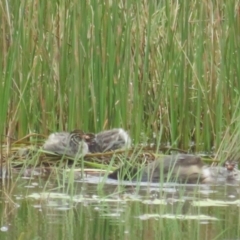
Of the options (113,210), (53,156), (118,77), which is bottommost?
(113,210)

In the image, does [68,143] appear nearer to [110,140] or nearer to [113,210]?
[110,140]

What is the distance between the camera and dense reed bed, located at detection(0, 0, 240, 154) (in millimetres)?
5938

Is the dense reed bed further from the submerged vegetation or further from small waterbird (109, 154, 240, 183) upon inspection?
small waterbird (109, 154, 240, 183)

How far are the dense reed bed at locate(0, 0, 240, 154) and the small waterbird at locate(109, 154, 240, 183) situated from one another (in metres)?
0.54

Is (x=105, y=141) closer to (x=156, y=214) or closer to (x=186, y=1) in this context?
(x=186, y=1)

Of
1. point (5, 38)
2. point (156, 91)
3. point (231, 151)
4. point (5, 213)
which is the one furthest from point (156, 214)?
point (156, 91)

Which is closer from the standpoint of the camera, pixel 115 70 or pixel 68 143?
pixel 68 143

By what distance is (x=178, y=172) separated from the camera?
4938 millimetres

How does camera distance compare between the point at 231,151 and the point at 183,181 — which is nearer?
the point at 183,181

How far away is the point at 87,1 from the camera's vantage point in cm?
605

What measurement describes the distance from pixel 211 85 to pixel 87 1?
95cm

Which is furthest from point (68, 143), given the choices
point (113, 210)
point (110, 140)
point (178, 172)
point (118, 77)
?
point (113, 210)

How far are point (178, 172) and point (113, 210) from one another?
2.79 ft

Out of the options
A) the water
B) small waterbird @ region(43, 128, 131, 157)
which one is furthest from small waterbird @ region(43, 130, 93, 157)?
the water
